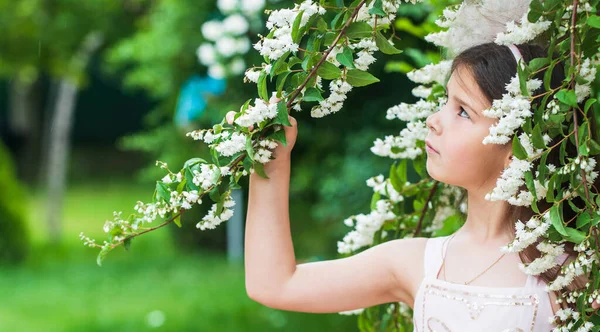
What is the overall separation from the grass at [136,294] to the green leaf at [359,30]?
3.63m

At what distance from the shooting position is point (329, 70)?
1348mm

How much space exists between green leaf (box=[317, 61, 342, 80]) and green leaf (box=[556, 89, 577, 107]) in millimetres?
358

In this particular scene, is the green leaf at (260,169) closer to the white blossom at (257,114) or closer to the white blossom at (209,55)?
the white blossom at (257,114)

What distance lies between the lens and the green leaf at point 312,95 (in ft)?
4.36

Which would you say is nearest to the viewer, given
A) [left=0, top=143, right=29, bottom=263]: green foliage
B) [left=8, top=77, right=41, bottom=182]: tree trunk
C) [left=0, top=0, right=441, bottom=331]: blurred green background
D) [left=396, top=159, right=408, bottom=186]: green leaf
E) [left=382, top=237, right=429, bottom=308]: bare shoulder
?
[left=382, top=237, right=429, bottom=308]: bare shoulder

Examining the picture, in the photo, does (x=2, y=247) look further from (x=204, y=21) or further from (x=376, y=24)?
(x=376, y=24)

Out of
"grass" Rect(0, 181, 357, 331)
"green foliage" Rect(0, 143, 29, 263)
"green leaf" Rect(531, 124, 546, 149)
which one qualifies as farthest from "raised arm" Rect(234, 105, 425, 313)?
"green foliage" Rect(0, 143, 29, 263)

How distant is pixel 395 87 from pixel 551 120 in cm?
308

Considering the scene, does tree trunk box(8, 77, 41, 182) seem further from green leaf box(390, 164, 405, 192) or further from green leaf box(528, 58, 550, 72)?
green leaf box(528, 58, 550, 72)

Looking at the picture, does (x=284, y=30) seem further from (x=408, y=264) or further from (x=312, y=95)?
(x=408, y=264)

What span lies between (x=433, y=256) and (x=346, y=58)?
482 millimetres

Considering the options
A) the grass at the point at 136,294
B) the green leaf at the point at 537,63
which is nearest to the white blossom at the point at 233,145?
the green leaf at the point at 537,63

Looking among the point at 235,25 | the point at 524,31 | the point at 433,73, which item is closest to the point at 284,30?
the point at 524,31

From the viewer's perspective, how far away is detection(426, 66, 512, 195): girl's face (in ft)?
4.79
